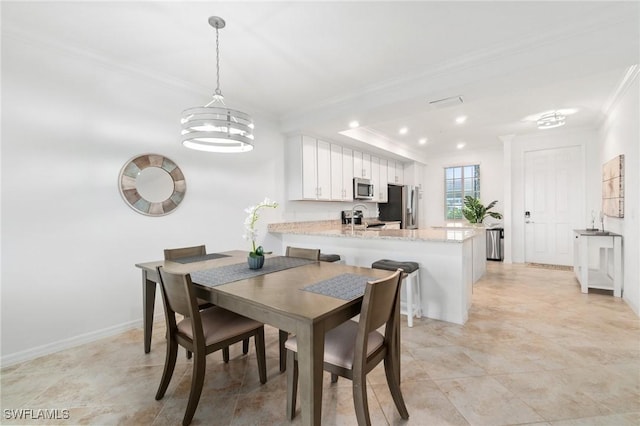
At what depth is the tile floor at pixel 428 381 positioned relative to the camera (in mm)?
1644

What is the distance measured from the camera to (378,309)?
142 cm

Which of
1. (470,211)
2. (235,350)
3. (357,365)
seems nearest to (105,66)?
(235,350)

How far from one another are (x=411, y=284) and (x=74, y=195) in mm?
3212

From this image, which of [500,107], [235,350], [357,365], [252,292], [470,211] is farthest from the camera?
[470,211]

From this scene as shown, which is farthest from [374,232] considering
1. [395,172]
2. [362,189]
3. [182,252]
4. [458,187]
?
[458,187]

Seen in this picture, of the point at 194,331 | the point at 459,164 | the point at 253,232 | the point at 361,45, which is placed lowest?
the point at 194,331

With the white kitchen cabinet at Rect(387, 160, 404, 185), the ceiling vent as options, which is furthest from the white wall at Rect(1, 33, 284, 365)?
the white kitchen cabinet at Rect(387, 160, 404, 185)

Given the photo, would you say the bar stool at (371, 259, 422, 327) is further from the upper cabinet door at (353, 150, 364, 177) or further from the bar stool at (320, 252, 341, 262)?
the upper cabinet door at (353, 150, 364, 177)

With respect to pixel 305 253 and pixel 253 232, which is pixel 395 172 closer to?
pixel 305 253

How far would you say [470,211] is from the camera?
241 inches

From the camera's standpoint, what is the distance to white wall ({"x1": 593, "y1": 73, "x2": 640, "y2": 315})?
299 cm

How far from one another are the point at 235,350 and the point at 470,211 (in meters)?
5.52

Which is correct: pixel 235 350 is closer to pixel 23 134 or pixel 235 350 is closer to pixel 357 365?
pixel 357 365

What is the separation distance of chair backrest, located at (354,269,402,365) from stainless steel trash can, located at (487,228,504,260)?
5.43m
